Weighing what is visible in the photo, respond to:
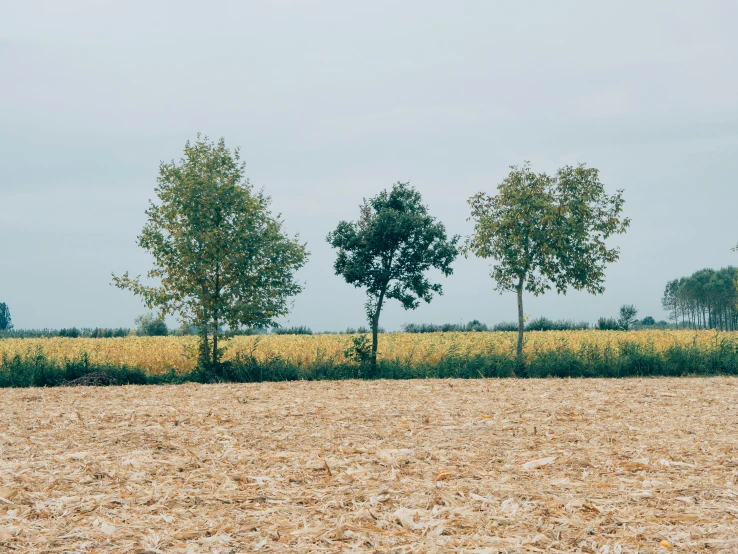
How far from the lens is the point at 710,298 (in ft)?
227

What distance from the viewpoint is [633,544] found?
4.72 m

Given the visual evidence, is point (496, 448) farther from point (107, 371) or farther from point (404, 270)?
point (107, 371)

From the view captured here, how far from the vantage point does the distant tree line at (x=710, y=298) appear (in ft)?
220

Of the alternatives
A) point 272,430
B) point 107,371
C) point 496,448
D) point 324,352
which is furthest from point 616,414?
point 107,371

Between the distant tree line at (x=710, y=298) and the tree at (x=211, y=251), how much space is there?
189 feet

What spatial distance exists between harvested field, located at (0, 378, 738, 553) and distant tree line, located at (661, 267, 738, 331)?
201ft

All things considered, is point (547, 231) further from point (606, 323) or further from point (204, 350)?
point (606, 323)

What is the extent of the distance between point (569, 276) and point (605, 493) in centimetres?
1313

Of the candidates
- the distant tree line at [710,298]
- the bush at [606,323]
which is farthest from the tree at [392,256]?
the distant tree line at [710,298]

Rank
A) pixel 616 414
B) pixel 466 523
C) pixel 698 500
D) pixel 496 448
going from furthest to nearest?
pixel 616 414 < pixel 496 448 < pixel 698 500 < pixel 466 523

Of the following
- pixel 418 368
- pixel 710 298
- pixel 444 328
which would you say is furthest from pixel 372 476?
pixel 710 298

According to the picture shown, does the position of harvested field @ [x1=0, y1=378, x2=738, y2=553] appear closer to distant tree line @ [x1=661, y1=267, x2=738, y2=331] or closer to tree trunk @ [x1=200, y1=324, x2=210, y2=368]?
tree trunk @ [x1=200, y1=324, x2=210, y2=368]

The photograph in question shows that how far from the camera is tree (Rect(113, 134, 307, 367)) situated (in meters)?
17.1

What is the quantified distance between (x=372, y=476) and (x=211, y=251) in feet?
38.0
